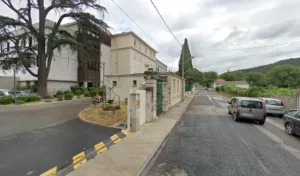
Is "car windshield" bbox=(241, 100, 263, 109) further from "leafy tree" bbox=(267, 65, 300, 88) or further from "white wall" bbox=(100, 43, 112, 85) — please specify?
"leafy tree" bbox=(267, 65, 300, 88)

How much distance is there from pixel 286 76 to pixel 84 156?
214 feet

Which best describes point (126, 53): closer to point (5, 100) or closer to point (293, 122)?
point (5, 100)

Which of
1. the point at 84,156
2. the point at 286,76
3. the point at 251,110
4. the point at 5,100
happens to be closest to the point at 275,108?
the point at 251,110

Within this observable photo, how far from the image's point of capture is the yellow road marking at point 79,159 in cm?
392

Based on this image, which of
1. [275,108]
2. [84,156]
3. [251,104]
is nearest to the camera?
[84,156]

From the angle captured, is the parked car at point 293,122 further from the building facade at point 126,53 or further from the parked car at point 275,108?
the building facade at point 126,53

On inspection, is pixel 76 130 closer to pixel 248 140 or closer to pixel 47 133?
pixel 47 133

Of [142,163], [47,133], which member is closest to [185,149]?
[142,163]

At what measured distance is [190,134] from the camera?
6902 millimetres

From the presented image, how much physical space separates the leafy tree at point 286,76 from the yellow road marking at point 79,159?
6050cm

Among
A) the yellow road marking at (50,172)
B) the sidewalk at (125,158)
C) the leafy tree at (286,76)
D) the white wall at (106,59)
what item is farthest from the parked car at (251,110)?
the leafy tree at (286,76)

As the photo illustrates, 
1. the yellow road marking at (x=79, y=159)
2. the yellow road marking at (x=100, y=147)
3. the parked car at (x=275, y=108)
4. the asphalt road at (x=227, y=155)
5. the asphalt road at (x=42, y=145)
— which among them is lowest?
the asphalt road at (x=227, y=155)

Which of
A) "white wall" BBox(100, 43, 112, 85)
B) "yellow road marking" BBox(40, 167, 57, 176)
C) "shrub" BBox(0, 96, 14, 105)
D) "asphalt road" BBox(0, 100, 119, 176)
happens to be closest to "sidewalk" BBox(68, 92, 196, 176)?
"yellow road marking" BBox(40, 167, 57, 176)

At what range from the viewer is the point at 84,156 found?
14.6ft
